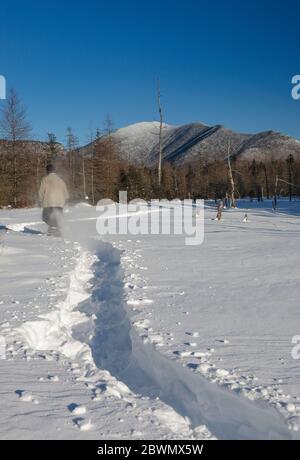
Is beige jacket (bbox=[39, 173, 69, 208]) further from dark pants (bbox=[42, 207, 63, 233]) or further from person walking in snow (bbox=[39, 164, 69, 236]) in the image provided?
dark pants (bbox=[42, 207, 63, 233])

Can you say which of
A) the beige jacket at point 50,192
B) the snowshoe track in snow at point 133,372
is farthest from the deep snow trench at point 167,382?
the beige jacket at point 50,192

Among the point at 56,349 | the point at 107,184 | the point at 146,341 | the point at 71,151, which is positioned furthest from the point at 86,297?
the point at 71,151

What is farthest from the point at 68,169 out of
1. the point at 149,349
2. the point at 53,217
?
the point at 149,349

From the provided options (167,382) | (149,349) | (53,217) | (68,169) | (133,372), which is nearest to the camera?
(167,382)

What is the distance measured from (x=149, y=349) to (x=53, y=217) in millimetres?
8744

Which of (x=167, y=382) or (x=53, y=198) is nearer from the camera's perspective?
(x=167, y=382)

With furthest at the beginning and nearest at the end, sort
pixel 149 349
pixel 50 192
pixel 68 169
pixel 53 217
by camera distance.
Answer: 1. pixel 68 169
2. pixel 53 217
3. pixel 50 192
4. pixel 149 349

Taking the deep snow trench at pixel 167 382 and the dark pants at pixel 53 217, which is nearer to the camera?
the deep snow trench at pixel 167 382

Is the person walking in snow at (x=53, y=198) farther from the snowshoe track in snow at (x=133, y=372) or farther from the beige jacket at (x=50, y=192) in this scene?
the snowshoe track in snow at (x=133, y=372)

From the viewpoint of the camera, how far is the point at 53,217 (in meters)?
12.2

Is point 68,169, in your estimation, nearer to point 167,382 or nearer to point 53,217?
point 53,217

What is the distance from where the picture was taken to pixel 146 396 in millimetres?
3383

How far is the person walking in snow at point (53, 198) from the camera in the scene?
39.4ft
